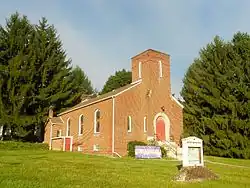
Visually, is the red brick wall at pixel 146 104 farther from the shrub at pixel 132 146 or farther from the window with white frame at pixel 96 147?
the window with white frame at pixel 96 147

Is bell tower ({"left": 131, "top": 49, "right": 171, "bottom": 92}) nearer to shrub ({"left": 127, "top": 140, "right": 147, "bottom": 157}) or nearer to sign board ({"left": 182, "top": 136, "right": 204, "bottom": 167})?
shrub ({"left": 127, "top": 140, "right": 147, "bottom": 157})

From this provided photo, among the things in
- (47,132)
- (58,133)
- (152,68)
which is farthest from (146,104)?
(47,132)

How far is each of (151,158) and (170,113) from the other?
27.3ft

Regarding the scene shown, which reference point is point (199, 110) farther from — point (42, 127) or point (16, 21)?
point (16, 21)

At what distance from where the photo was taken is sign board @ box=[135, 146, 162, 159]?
24.9m

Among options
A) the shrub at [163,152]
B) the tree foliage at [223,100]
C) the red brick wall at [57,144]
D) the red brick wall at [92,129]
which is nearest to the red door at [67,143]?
the red brick wall at [92,129]

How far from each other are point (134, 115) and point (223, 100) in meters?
9.71

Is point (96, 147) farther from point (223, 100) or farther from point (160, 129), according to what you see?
point (223, 100)

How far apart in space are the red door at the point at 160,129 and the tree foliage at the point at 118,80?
84.1 ft

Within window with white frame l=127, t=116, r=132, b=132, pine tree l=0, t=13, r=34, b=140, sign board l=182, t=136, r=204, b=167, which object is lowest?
sign board l=182, t=136, r=204, b=167

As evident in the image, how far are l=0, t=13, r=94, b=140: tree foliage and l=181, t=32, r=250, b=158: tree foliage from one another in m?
16.7

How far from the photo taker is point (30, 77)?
3641 centimetres

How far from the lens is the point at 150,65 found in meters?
31.1

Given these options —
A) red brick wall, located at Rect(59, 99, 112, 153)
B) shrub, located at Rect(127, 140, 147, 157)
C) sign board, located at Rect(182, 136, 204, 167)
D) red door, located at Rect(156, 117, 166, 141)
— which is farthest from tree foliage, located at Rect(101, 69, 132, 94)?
sign board, located at Rect(182, 136, 204, 167)
